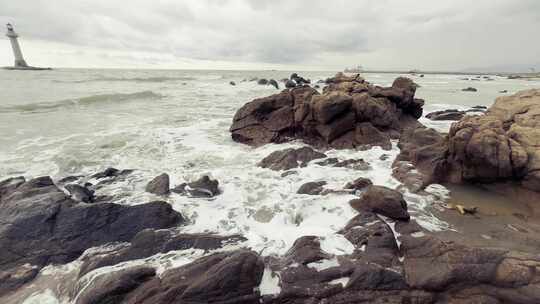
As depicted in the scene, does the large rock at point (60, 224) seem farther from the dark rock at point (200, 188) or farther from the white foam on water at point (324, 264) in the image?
the white foam on water at point (324, 264)

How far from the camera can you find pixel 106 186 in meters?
8.46

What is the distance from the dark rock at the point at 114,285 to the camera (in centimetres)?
428

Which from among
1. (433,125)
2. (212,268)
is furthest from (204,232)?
(433,125)

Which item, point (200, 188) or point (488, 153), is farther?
point (200, 188)

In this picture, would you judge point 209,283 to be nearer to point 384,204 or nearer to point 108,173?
point 384,204

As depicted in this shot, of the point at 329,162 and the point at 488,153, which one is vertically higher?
the point at 488,153

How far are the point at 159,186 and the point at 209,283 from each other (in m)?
4.55

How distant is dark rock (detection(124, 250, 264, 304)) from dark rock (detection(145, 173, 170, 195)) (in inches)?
144

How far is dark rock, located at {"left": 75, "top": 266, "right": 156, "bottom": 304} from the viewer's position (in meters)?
4.28

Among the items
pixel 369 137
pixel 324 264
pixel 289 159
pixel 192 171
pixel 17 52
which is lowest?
pixel 192 171

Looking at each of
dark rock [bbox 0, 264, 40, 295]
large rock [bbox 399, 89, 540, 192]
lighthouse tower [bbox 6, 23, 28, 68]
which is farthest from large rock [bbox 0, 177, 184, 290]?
lighthouse tower [bbox 6, 23, 28, 68]

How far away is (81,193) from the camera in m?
7.54

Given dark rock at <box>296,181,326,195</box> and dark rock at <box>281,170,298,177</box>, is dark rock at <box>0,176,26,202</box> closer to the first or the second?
dark rock at <box>281,170,298,177</box>

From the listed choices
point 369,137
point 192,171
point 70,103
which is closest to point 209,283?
point 192,171
